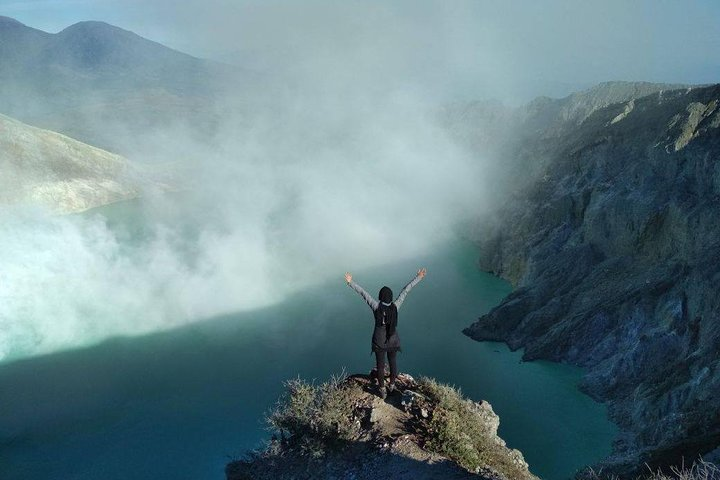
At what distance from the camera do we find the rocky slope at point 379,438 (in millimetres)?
11734

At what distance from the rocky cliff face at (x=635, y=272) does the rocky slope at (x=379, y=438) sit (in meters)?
7.48

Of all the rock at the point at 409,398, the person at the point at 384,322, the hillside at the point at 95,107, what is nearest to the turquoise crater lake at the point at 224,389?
the rock at the point at 409,398

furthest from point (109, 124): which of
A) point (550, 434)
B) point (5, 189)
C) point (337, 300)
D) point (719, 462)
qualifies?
point (719, 462)

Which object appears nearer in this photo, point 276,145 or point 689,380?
point 689,380

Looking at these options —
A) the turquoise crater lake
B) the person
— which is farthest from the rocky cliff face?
→ the person

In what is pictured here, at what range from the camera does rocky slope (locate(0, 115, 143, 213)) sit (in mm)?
70000

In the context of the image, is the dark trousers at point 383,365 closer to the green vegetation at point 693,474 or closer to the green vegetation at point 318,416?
the green vegetation at point 318,416

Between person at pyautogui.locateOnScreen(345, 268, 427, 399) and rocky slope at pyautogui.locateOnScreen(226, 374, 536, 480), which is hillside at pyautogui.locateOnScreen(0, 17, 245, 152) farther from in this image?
person at pyautogui.locateOnScreen(345, 268, 427, 399)

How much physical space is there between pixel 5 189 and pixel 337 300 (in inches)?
1816

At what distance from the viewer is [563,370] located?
113 ft

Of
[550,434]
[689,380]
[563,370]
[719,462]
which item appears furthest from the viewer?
[563,370]

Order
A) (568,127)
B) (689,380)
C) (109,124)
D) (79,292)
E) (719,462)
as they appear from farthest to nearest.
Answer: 1. (109,124)
2. (568,127)
3. (79,292)
4. (689,380)
5. (719,462)

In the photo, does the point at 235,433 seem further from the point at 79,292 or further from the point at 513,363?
the point at 79,292

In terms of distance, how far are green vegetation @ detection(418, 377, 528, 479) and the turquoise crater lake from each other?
1302 centimetres
